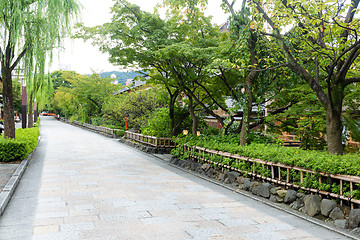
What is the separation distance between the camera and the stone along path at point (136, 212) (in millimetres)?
5066

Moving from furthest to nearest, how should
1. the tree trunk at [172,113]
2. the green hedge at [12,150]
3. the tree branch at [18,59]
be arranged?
the tree trunk at [172,113] < the tree branch at [18,59] < the green hedge at [12,150]

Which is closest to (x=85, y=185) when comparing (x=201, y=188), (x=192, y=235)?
(x=201, y=188)

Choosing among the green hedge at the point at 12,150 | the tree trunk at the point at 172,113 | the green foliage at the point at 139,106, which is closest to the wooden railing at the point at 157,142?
the tree trunk at the point at 172,113

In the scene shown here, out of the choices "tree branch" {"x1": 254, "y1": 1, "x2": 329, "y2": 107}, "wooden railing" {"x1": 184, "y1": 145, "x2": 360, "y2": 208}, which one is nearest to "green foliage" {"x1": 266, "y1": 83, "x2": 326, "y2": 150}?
"tree branch" {"x1": 254, "y1": 1, "x2": 329, "y2": 107}

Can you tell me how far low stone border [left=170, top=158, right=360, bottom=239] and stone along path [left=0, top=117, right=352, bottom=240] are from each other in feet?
1.24

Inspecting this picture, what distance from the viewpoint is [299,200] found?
6.60 metres

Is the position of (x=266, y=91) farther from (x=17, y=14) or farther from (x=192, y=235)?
(x=17, y=14)

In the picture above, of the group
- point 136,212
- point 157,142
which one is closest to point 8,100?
point 157,142

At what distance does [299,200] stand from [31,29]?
35.9 feet

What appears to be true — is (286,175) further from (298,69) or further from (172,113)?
(172,113)

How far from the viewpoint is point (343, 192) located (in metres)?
5.73

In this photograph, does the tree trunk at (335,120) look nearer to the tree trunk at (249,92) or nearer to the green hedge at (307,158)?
the green hedge at (307,158)

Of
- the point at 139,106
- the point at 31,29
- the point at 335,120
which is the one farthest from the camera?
the point at 139,106

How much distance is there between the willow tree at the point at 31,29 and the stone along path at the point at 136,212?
4726 mm
